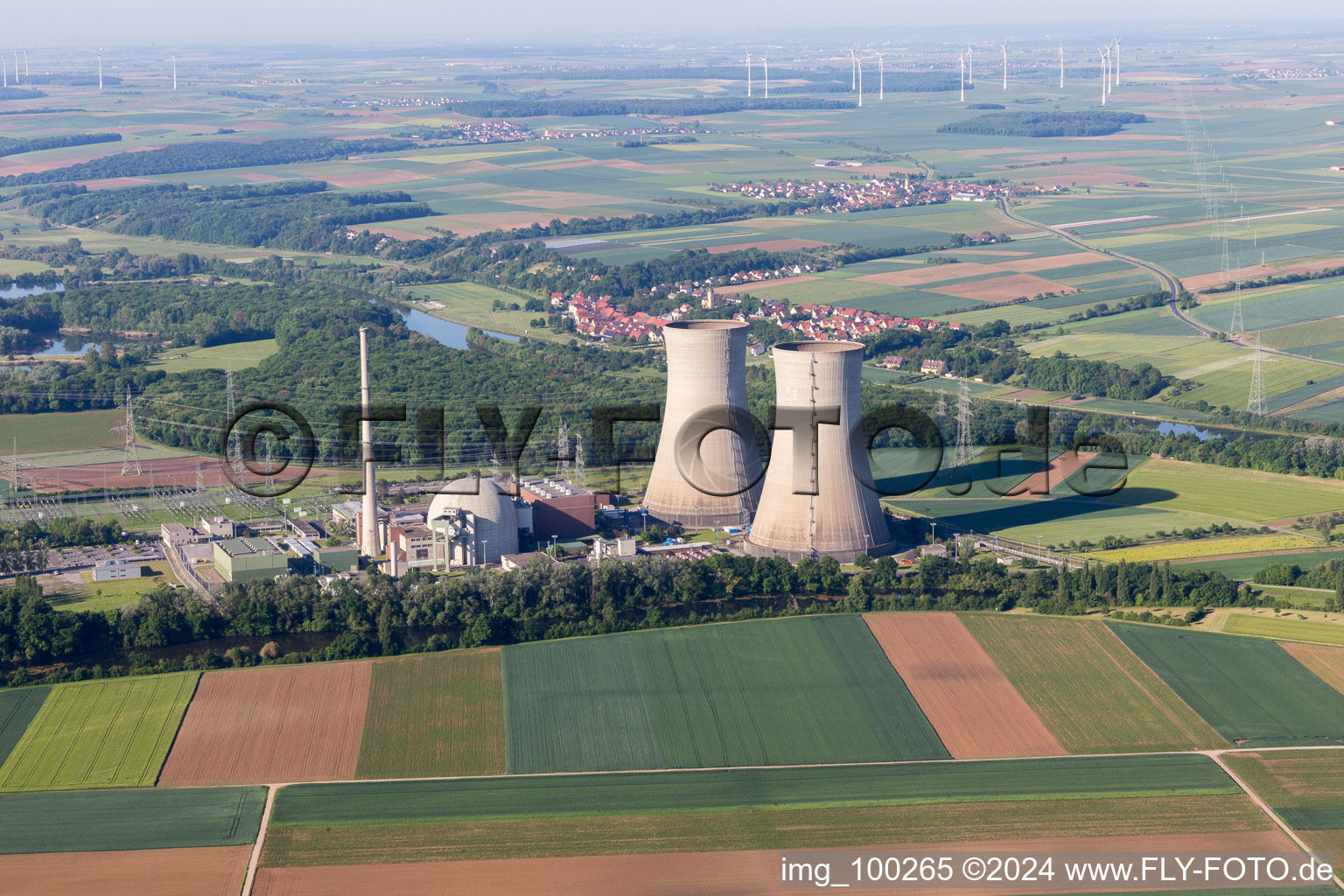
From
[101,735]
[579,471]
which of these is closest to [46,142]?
[579,471]

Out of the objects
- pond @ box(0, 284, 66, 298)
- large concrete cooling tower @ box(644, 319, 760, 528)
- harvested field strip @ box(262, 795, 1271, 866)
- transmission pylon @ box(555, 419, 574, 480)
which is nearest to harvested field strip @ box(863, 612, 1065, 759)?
harvested field strip @ box(262, 795, 1271, 866)

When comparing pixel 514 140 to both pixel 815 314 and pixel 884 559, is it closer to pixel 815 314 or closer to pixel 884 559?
pixel 815 314

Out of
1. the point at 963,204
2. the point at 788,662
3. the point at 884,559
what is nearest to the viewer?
the point at 788,662

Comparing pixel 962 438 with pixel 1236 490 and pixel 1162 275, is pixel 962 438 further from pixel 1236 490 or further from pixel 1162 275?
pixel 1162 275

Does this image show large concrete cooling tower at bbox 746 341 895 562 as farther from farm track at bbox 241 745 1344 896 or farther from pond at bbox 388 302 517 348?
pond at bbox 388 302 517 348

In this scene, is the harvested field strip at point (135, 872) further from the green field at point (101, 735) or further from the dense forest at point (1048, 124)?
the dense forest at point (1048, 124)

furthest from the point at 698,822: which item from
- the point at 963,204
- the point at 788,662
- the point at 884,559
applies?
the point at 963,204
